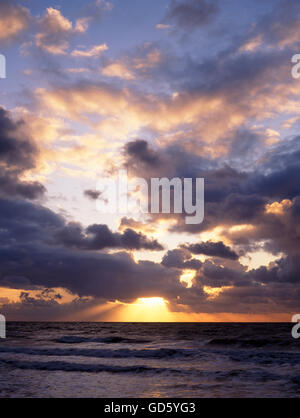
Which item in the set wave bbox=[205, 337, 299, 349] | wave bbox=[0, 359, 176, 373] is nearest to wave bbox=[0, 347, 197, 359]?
wave bbox=[0, 359, 176, 373]

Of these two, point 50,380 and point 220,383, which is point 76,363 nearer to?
point 50,380

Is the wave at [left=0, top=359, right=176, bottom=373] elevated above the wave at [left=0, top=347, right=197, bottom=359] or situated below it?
above

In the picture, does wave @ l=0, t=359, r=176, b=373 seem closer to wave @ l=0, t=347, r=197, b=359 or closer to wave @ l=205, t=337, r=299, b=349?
wave @ l=0, t=347, r=197, b=359

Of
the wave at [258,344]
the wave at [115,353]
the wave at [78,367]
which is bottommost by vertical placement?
the wave at [258,344]

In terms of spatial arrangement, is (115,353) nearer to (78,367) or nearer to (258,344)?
(78,367)

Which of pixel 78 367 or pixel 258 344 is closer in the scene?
pixel 78 367

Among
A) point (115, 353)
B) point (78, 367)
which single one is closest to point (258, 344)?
point (115, 353)

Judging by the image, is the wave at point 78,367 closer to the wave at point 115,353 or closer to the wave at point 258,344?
the wave at point 115,353

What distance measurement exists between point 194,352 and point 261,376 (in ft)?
48.2

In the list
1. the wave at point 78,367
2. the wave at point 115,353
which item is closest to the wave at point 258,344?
the wave at point 115,353
